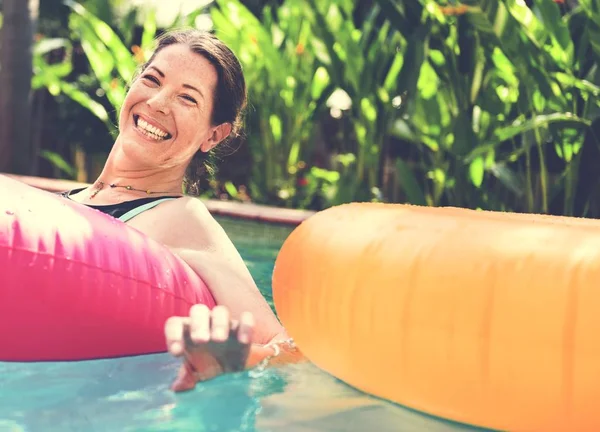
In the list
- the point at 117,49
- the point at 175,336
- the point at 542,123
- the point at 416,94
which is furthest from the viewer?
the point at 117,49

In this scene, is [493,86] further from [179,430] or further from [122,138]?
[179,430]

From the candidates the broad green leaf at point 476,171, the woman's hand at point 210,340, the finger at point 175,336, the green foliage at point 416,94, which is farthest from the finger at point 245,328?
the broad green leaf at point 476,171

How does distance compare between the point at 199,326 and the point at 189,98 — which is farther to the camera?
the point at 189,98

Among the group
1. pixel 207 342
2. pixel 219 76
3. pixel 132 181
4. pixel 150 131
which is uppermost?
pixel 219 76

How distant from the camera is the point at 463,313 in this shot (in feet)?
5.17

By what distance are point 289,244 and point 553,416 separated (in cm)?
73

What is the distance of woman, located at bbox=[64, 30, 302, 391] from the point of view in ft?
7.00

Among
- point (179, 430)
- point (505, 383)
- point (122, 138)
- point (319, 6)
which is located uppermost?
point (319, 6)

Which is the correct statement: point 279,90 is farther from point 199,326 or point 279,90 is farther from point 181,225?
point 199,326

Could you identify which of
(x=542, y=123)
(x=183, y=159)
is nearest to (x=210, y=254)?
(x=183, y=159)

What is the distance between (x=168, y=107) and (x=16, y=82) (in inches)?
217

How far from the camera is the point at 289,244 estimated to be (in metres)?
2.00

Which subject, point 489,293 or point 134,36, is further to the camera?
point 134,36

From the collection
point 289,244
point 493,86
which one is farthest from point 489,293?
point 493,86
